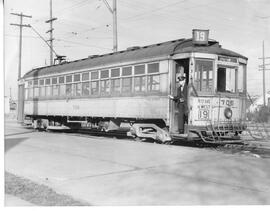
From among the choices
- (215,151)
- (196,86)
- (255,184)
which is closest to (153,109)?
(196,86)

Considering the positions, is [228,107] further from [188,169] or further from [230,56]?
[188,169]

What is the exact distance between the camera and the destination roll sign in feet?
37.8

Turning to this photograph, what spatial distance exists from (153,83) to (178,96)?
0.95m

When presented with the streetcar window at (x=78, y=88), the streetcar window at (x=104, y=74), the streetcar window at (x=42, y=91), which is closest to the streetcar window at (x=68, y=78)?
the streetcar window at (x=78, y=88)

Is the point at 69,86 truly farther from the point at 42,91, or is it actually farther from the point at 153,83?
the point at 153,83

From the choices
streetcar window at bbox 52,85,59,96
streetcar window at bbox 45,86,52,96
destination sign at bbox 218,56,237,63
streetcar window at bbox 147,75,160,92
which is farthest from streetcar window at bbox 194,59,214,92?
streetcar window at bbox 45,86,52,96

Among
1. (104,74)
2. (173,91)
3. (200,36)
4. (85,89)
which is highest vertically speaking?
(200,36)

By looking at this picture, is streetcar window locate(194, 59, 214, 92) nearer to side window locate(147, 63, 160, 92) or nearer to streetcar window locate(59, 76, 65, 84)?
side window locate(147, 63, 160, 92)

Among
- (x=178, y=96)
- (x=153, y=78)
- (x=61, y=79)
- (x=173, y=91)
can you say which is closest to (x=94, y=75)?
(x=61, y=79)

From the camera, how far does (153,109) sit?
12203mm

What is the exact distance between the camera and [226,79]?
12023 mm

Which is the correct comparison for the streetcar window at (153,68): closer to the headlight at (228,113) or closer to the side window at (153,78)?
the side window at (153,78)

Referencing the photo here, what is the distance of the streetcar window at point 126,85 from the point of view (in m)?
13.1

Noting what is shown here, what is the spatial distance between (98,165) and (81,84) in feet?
25.3
